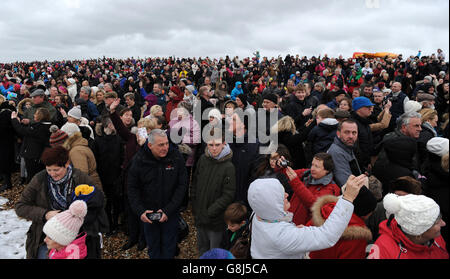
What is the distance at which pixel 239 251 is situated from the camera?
2566 millimetres

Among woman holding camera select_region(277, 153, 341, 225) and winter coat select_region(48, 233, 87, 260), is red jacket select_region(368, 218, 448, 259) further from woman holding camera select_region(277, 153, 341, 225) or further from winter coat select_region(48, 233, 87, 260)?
winter coat select_region(48, 233, 87, 260)

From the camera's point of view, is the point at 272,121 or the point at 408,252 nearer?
the point at 408,252

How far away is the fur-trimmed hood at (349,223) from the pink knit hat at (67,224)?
7.01 feet

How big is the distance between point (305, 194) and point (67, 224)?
2.38 meters

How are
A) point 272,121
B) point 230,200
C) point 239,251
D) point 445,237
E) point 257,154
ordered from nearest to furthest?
point 445,237
point 239,251
point 230,200
point 257,154
point 272,121

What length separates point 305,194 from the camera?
116 inches

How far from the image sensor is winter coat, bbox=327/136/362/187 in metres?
3.31

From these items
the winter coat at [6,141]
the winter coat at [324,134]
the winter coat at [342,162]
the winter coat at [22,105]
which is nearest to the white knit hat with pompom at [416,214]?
the winter coat at [342,162]

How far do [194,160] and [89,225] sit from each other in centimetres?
302

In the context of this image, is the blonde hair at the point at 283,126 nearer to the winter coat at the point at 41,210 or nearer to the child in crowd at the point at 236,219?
the child in crowd at the point at 236,219

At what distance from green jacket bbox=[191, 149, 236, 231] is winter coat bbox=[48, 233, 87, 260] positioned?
4.79 feet

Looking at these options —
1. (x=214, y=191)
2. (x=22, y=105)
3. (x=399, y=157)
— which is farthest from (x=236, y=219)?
(x=22, y=105)

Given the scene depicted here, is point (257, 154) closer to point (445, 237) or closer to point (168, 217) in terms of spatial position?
point (168, 217)

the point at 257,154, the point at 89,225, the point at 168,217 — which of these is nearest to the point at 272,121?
the point at 257,154
